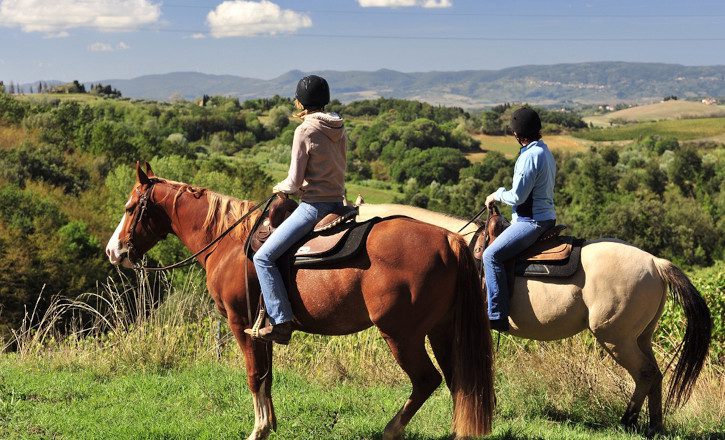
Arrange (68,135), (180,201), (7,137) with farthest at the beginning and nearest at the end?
(68,135) < (7,137) < (180,201)

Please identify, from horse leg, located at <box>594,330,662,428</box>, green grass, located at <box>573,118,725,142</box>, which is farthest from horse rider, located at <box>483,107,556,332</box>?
green grass, located at <box>573,118,725,142</box>

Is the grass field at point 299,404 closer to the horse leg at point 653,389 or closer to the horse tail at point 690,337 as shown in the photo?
the horse leg at point 653,389

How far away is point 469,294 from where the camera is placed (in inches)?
198

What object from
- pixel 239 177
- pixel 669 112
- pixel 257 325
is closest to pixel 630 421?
pixel 257 325

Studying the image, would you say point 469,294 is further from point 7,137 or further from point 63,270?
point 7,137

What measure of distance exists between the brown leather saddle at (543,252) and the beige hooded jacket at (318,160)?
1487mm

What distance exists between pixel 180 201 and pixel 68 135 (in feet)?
225

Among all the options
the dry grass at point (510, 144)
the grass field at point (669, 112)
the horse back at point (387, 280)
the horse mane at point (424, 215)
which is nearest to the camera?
the horse back at point (387, 280)

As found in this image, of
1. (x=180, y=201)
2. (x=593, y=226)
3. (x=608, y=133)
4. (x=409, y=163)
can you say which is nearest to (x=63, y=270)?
(x=180, y=201)

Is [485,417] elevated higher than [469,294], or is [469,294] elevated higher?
Result: [469,294]

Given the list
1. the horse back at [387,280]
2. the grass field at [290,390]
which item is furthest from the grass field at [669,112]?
the horse back at [387,280]

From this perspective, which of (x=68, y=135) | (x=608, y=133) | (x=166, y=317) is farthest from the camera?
(x=608, y=133)

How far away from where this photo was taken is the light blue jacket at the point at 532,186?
571 cm

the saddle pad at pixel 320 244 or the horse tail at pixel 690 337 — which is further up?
the saddle pad at pixel 320 244
